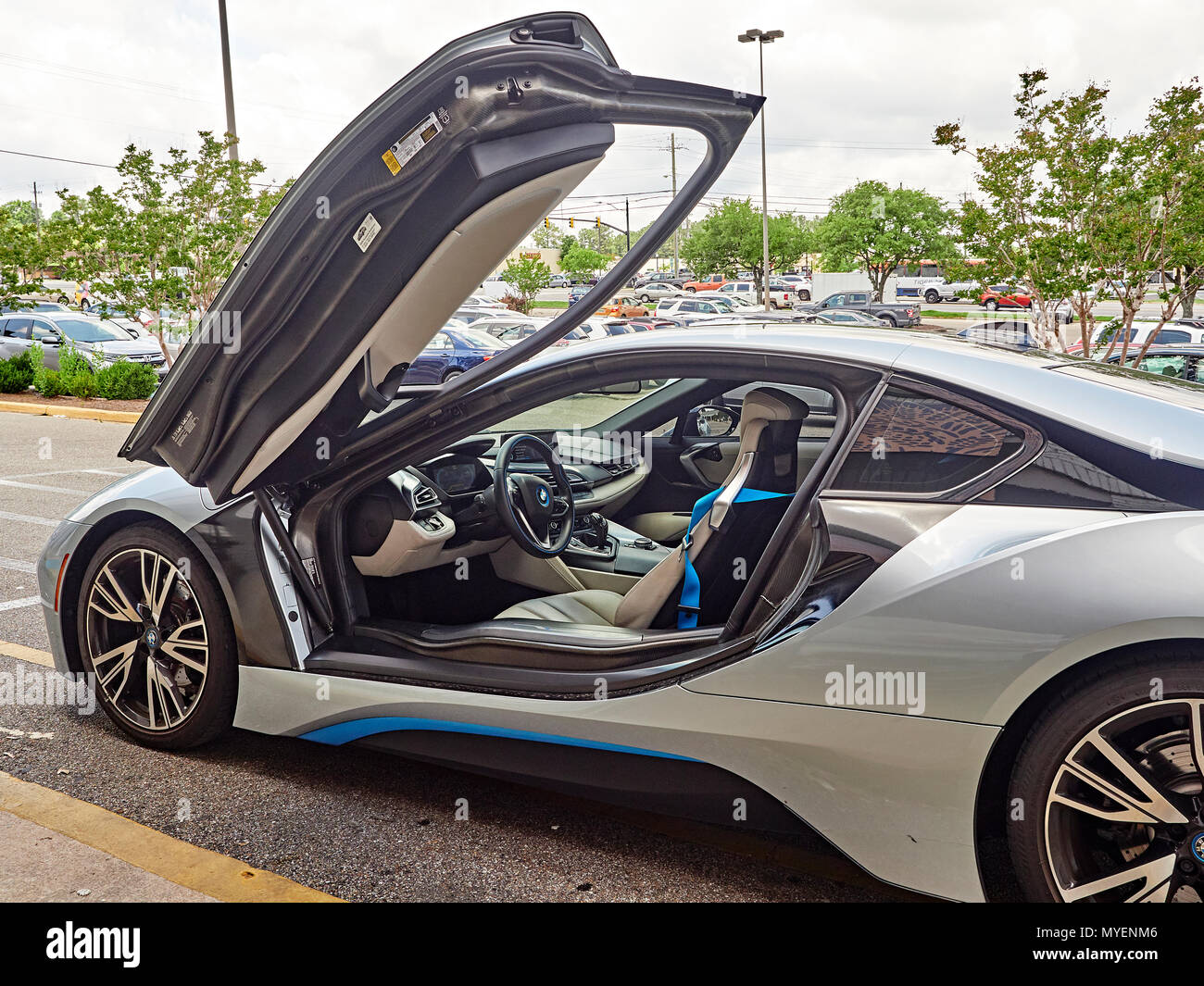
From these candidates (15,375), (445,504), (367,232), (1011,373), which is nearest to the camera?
(1011,373)

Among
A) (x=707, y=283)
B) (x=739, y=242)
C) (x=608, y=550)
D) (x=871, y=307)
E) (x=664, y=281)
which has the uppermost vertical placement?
(x=739, y=242)

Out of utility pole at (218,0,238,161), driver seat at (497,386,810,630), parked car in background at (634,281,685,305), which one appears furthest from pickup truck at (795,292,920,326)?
driver seat at (497,386,810,630)

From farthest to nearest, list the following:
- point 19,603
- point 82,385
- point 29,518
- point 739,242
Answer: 1. point 739,242
2. point 82,385
3. point 29,518
4. point 19,603

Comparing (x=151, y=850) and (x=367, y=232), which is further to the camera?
(x=151, y=850)

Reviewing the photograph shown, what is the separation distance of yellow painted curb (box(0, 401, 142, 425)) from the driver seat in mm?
12774

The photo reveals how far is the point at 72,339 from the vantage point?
19594mm

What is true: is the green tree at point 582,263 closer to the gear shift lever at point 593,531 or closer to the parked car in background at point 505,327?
the parked car in background at point 505,327

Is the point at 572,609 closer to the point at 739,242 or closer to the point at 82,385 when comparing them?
the point at 82,385

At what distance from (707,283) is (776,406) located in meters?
64.3

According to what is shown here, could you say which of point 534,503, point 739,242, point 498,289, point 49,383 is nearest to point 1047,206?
point 534,503

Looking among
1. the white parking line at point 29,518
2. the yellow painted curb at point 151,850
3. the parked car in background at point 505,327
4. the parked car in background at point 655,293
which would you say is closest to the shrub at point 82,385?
the parked car in background at point 505,327

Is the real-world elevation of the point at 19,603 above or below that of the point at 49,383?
below
